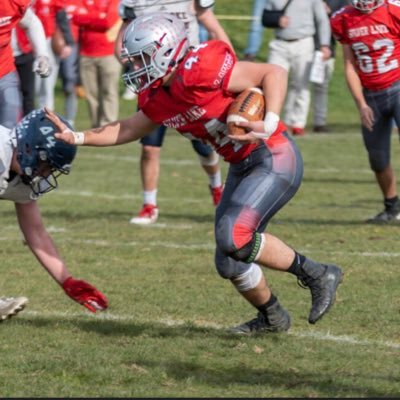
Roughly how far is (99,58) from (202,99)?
10.5m

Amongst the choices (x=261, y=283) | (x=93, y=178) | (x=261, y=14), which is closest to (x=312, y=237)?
(x=261, y=283)

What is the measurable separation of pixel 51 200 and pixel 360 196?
9.12 feet

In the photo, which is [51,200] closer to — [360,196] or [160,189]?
[160,189]

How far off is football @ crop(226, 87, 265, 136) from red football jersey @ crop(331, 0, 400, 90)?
11.0ft

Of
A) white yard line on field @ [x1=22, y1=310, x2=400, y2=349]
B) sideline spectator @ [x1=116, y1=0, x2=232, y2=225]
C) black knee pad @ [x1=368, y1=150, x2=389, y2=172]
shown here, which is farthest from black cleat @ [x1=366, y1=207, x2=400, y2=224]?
white yard line on field @ [x1=22, y1=310, x2=400, y2=349]

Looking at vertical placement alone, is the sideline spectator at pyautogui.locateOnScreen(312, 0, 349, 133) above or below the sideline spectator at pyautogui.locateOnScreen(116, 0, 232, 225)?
below

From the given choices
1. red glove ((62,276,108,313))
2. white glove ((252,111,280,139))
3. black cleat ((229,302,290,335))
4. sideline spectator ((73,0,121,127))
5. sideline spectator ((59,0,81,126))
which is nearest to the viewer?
white glove ((252,111,280,139))

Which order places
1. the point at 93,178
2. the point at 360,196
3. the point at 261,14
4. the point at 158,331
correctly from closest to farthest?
the point at 158,331 < the point at 360,196 < the point at 93,178 < the point at 261,14

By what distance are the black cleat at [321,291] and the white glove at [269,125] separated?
0.77 m

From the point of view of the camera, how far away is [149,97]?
5.71 meters

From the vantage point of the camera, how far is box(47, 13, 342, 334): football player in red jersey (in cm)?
545

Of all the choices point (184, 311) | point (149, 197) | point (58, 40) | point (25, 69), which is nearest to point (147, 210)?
point (149, 197)

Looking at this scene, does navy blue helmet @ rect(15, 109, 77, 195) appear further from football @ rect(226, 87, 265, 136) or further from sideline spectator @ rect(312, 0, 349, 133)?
sideline spectator @ rect(312, 0, 349, 133)

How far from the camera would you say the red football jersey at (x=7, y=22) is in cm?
750
